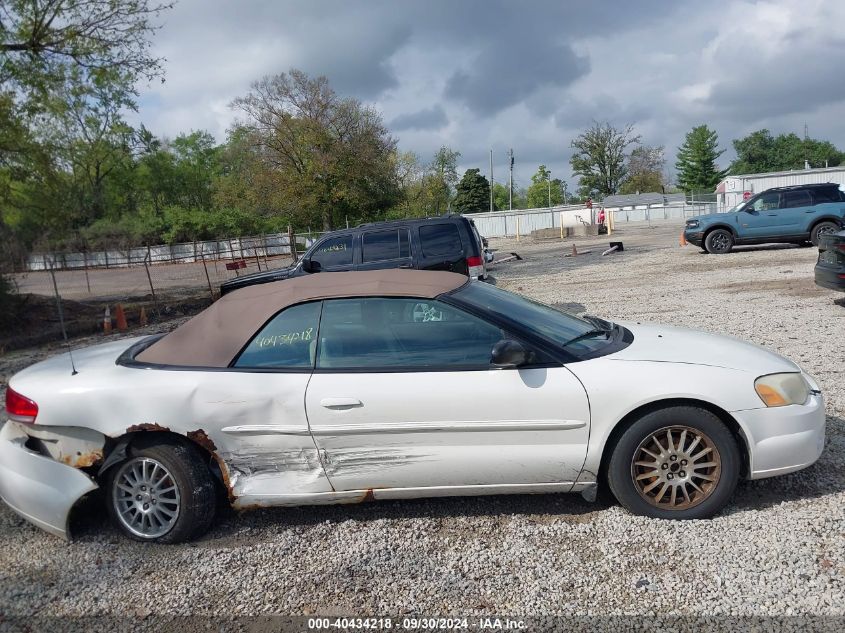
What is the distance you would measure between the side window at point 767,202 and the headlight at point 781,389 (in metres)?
16.4

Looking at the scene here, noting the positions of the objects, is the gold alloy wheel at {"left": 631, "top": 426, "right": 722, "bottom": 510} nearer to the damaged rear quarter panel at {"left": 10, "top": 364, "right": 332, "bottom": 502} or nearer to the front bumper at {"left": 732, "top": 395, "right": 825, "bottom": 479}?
the front bumper at {"left": 732, "top": 395, "right": 825, "bottom": 479}

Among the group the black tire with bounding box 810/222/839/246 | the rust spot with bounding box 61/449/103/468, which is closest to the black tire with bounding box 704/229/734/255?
the black tire with bounding box 810/222/839/246

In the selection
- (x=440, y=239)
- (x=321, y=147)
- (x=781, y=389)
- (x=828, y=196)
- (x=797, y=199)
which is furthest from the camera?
(x=321, y=147)

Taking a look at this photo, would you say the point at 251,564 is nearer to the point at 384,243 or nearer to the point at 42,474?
the point at 42,474

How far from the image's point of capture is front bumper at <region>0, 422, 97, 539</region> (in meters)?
3.56

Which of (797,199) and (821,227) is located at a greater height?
(797,199)

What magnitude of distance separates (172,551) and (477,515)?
1.73 m

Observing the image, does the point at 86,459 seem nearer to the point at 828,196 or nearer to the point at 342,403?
the point at 342,403

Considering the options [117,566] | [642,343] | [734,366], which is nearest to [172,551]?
[117,566]

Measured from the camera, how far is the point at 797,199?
57.1 ft

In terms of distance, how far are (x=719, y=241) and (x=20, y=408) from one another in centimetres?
1864

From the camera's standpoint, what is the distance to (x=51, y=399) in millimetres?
3607

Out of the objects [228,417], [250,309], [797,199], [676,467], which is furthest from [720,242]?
[228,417]

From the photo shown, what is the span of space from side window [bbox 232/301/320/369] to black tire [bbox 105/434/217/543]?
591 mm
